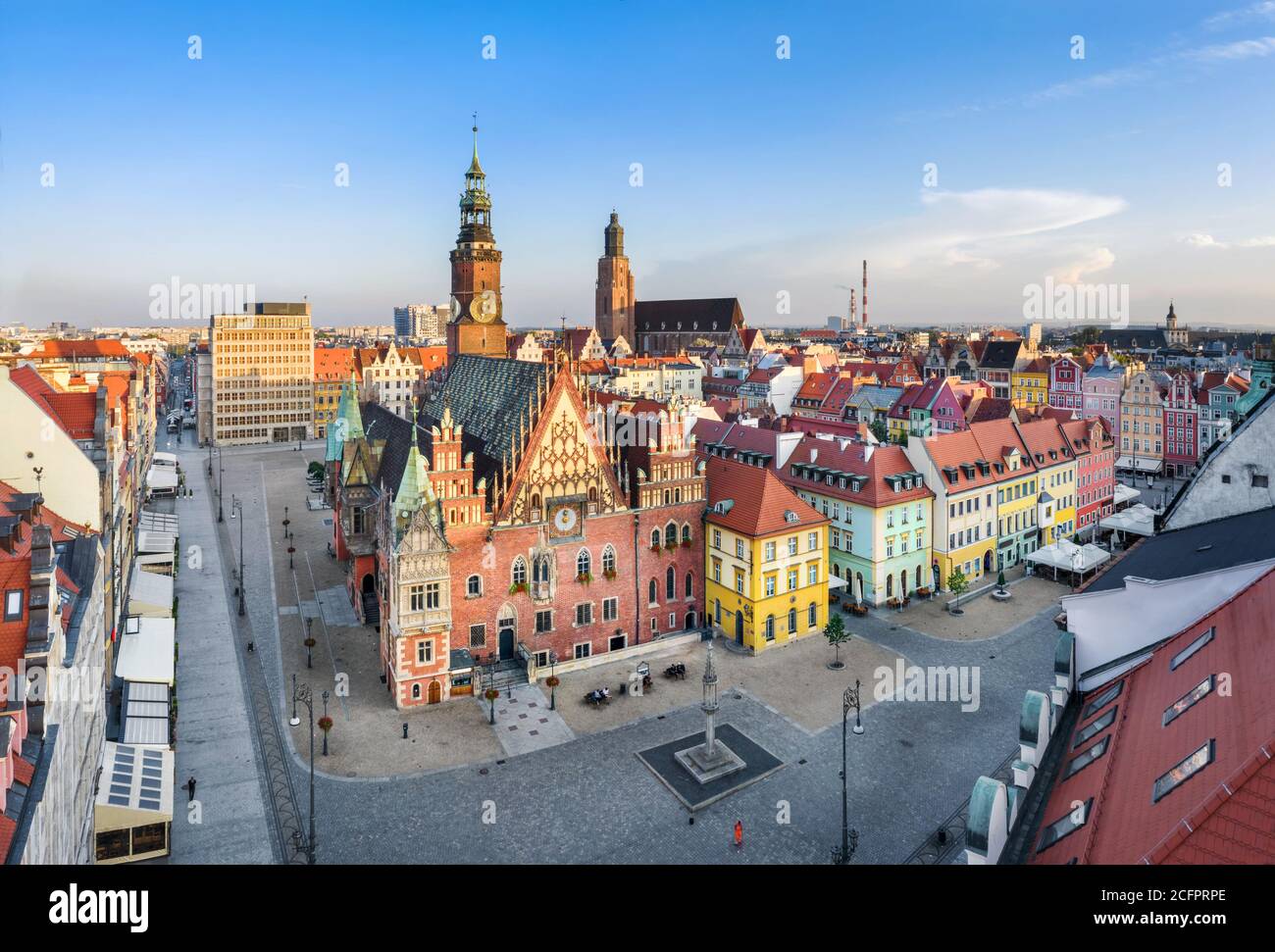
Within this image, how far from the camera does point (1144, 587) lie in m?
21.8

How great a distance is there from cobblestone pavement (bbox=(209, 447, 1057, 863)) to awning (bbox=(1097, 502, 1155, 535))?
90.9ft

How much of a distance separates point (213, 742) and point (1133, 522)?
66924 mm

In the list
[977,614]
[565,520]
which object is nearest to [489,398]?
[565,520]

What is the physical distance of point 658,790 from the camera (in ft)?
109

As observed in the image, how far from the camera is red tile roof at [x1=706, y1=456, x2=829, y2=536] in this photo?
158 feet

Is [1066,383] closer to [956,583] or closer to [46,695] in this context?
[956,583]

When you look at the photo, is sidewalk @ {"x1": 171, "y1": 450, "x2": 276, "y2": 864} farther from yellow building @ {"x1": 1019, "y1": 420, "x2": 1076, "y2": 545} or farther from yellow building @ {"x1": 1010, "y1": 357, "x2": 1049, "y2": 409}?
yellow building @ {"x1": 1010, "y1": 357, "x2": 1049, "y2": 409}

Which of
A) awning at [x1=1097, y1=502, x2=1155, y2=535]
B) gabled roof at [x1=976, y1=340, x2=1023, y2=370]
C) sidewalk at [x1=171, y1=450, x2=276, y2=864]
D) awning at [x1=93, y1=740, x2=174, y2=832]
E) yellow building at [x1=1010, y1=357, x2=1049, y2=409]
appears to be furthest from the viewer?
gabled roof at [x1=976, y1=340, x2=1023, y2=370]

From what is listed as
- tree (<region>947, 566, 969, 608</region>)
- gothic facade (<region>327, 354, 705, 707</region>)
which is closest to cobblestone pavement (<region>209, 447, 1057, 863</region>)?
gothic facade (<region>327, 354, 705, 707</region>)

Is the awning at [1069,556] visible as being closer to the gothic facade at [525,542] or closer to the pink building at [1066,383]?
the gothic facade at [525,542]

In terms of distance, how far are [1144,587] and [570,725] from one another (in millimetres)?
25276

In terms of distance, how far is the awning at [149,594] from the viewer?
4722cm

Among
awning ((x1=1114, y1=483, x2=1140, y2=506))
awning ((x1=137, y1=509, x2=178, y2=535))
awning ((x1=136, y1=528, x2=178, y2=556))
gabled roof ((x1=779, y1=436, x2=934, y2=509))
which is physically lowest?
awning ((x1=136, y1=528, x2=178, y2=556))
